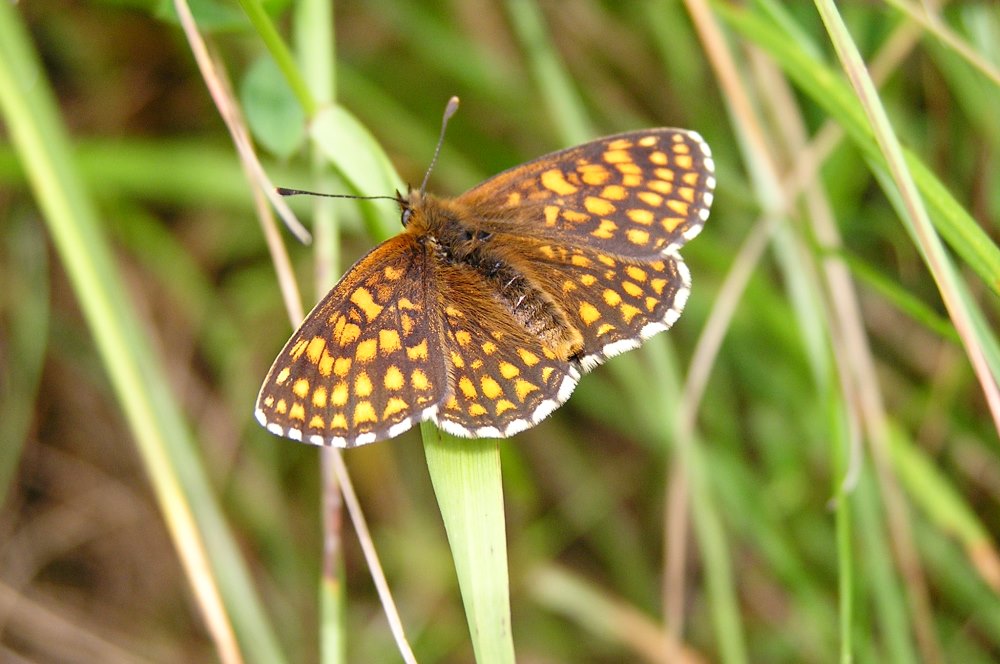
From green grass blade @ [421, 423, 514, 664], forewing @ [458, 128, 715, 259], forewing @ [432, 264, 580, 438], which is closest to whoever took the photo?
green grass blade @ [421, 423, 514, 664]

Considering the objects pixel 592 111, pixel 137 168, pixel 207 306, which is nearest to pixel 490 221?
pixel 592 111

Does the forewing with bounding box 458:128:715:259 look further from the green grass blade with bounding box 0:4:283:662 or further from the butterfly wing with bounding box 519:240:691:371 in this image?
the green grass blade with bounding box 0:4:283:662

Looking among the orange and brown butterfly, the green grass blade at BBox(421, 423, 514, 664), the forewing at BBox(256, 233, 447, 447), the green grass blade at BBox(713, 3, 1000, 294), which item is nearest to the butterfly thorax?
the orange and brown butterfly

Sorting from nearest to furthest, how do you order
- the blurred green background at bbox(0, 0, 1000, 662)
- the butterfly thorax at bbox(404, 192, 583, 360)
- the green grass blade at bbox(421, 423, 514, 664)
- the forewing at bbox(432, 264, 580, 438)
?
1. the green grass blade at bbox(421, 423, 514, 664)
2. the forewing at bbox(432, 264, 580, 438)
3. the butterfly thorax at bbox(404, 192, 583, 360)
4. the blurred green background at bbox(0, 0, 1000, 662)

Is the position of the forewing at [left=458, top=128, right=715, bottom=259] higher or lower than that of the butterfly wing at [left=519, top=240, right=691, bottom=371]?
higher

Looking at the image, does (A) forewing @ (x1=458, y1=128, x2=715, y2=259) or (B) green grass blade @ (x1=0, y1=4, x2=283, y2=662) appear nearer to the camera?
(B) green grass blade @ (x1=0, y1=4, x2=283, y2=662)

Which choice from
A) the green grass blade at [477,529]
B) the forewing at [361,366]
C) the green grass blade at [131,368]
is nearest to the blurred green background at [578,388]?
the green grass blade at [131,368]

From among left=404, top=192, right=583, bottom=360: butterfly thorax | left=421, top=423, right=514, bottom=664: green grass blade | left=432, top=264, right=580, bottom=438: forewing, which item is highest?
left=404, top=192, right=583, bottom=360: butterfly thorax

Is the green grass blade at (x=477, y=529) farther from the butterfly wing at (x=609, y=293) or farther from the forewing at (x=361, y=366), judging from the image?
the butterfly wing at (x=609, y=293)

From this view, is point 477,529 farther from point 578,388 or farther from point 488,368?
point 578,388
